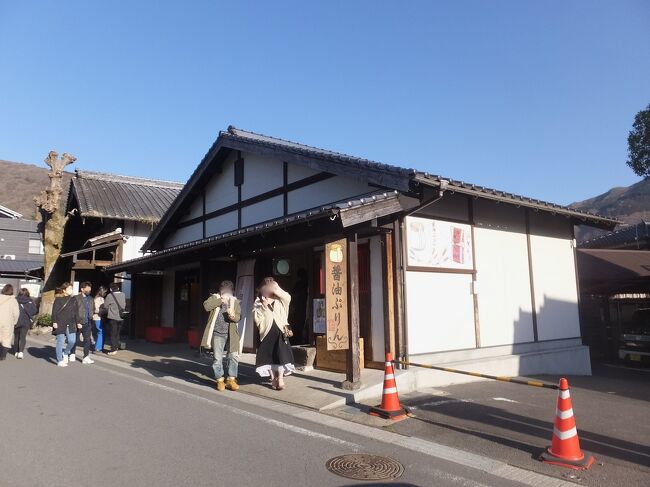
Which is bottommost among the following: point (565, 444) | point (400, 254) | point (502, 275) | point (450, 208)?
point (565, 444)

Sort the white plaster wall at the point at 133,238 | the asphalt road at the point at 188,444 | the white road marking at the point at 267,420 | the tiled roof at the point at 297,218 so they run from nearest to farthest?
1. the asphalt road at the point at 188,444
2. the white road marking at the point at 267,420
3. the tiled roof at the point at 297,218
4. the white plaster wall at the point at 133,238

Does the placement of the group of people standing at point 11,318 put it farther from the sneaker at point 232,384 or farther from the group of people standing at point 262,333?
the sneaker at point 232,384

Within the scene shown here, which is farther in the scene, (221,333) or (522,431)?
(221,333)

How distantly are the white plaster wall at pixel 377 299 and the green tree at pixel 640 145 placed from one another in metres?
17.4

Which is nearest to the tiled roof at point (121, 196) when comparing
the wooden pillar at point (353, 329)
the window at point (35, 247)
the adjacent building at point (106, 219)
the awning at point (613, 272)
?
the adjacent building at point (106, 219)

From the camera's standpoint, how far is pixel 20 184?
87.8 meters

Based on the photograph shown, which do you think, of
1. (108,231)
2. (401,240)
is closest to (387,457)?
(401,240)

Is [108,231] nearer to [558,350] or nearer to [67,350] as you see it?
[67,350]

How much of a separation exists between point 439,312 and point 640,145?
17.0 m

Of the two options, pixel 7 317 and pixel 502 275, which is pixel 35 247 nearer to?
pixel 7 317

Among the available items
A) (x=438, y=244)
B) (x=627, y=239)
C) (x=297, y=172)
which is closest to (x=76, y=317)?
(x=297, y=172)

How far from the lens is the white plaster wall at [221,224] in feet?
44.0

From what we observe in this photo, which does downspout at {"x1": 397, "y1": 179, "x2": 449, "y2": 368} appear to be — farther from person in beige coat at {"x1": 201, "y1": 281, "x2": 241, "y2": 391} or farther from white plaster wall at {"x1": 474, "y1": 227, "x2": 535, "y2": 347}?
person in beige coat at {"x1": 201, "y1": 281, "x2": 241, "y2": 391}

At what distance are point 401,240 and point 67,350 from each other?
807cm
